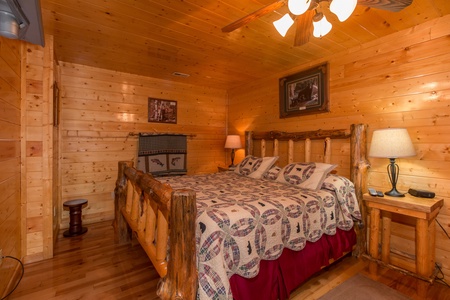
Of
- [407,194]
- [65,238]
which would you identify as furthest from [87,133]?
[407,194]

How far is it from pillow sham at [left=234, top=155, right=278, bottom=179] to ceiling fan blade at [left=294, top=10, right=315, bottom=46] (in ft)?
5.38

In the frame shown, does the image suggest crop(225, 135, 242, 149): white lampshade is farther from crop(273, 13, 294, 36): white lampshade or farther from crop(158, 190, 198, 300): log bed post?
crop(158, 190, 198, 300): log bed post

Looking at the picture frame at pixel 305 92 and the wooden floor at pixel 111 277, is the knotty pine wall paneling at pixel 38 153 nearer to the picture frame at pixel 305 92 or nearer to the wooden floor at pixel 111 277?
the wooden floor at pixel 111 277

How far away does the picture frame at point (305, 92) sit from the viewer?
2.81m

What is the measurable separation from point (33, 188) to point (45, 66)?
4.05 feet

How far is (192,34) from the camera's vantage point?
2.26 meters

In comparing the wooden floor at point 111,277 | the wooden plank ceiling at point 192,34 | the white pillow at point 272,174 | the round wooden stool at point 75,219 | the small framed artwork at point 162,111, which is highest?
the wooden plank ceiling at point 192,34

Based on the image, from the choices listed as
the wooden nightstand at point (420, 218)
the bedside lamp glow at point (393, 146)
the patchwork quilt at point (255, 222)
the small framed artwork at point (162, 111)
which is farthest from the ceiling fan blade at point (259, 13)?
the small framed artwork at point (162, 111)

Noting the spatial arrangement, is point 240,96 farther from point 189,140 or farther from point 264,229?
point 264,229

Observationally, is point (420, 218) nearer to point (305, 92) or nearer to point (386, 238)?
point (386, 238)

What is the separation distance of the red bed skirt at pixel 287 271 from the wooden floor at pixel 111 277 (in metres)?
0.15

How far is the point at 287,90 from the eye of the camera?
3230 mm

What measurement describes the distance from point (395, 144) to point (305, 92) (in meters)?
1.38

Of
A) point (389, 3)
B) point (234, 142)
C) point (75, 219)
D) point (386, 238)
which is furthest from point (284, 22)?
point (75, 219)
